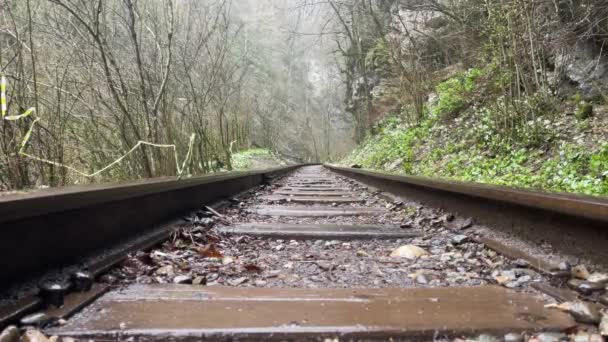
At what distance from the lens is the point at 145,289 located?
4.47ft

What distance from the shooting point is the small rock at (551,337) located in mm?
1011

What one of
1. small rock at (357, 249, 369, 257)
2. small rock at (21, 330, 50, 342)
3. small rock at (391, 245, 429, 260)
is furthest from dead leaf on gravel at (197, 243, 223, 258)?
small rock at (21, 330, 50, 342)

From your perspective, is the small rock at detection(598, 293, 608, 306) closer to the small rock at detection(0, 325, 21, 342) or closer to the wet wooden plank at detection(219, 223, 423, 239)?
the wet wooden plank at detection(219, 223, 423, 239)

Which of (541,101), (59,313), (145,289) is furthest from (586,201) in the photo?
(541,101)

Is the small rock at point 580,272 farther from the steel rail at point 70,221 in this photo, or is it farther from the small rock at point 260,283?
the steel rail at point 70,221

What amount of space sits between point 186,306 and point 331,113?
40.6 m

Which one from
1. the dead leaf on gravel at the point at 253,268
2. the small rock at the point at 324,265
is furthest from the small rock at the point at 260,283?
the small rock at the point at 324,265

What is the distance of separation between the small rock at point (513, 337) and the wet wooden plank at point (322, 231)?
4.68 ft

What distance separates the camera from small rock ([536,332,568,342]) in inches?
39.8

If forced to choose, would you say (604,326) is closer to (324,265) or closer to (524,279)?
(524,279)

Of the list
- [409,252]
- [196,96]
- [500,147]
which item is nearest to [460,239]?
[409,252]

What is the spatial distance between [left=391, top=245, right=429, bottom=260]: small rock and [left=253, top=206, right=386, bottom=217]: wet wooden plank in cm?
136

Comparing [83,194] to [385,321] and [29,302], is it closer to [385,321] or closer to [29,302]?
[29,302]

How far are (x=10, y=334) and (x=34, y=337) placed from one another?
0.05 metres
